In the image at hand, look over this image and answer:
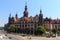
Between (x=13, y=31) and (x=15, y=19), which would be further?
(x=15, y=19)

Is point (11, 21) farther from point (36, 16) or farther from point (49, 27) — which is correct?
point (49, 27)

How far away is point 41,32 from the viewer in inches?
3317

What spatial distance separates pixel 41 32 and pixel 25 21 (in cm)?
2996

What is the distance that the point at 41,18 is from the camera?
355ft

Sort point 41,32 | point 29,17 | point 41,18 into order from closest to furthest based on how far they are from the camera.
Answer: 1. point 41,32
2. point 41,18
3. point 29,17

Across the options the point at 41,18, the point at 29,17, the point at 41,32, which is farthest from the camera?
the point at 29,17

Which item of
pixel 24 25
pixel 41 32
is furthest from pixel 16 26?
pixel 41 32

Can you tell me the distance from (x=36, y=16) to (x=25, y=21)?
6674 millimetres

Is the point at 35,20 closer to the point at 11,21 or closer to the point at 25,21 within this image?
the point at 25,21

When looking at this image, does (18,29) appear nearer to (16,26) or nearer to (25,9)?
(16,26)

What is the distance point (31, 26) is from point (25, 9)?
15.1 meters

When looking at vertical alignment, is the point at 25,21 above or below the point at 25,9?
below

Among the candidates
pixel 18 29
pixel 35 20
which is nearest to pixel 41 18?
pixel 35 20

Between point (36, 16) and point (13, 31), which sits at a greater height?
point (36, 16)
